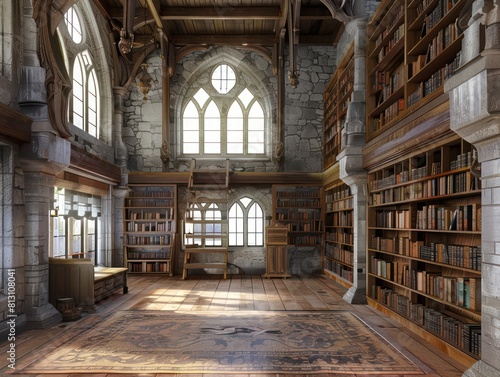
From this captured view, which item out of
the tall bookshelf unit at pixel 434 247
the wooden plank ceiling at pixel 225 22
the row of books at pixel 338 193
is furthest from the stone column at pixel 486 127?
the wooden plank ceiling at pixel 225 22

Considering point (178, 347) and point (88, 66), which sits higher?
point (88, 66)

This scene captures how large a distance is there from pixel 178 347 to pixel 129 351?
19.5 inches

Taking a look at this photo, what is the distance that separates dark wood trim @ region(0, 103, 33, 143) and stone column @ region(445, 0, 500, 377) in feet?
15.1

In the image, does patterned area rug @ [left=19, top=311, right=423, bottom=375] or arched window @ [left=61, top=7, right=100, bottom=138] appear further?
arched window @ [left=61, top=7, right=100, bottom=138]

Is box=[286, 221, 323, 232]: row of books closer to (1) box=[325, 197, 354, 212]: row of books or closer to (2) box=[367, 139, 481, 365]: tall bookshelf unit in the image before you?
(1) box=[325, 197, 354, 212]: row of books

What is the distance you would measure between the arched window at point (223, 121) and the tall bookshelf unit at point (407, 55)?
16.9ft

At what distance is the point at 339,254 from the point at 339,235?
15.4 inches

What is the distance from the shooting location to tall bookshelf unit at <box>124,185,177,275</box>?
1166cm

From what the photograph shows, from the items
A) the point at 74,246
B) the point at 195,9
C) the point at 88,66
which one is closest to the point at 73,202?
the point at 74,246

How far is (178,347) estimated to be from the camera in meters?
5.13

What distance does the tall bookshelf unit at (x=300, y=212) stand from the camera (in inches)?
459

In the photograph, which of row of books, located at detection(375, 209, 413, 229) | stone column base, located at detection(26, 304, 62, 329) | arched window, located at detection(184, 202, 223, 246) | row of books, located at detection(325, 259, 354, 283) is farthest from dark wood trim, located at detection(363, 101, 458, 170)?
arched window, located at detection(184, 202, 223, 246)

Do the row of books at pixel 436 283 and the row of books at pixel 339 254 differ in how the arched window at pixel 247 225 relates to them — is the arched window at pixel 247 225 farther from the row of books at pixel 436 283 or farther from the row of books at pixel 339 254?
the row of books at pixel 436 283

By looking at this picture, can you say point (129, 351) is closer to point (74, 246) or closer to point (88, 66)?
point (74, 246)
